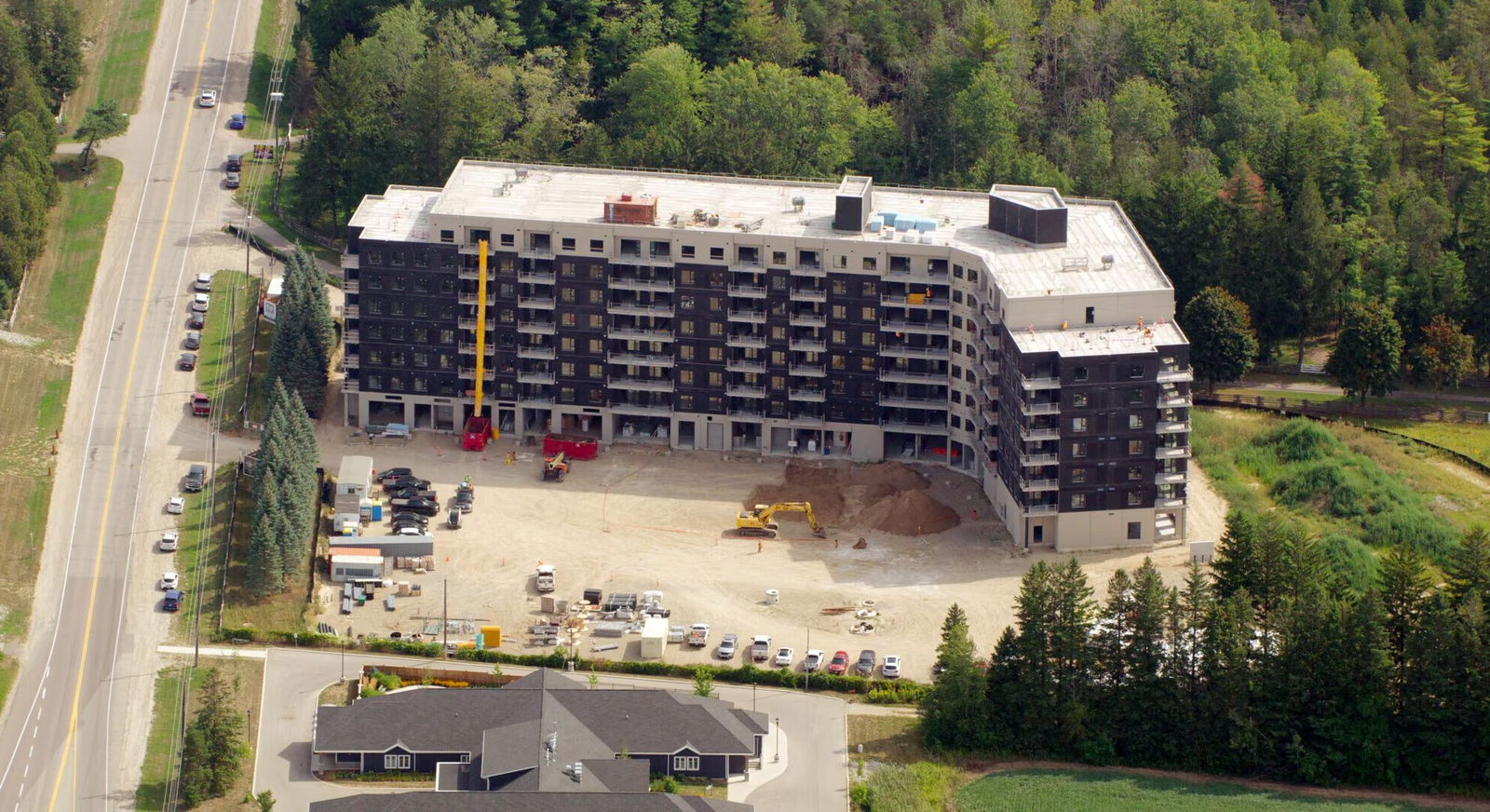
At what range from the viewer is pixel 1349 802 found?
199 meters

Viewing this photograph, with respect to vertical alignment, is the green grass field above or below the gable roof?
above

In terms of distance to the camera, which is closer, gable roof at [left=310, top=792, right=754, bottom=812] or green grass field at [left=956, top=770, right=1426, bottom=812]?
gable roof at [left=310, top=792, right=754, bottom=812]

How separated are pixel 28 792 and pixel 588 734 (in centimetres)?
3834

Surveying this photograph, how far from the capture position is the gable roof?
188 m

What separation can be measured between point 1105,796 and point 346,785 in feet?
169

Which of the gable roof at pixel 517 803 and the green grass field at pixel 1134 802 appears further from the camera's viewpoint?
the green grass field at pixel 1134 802

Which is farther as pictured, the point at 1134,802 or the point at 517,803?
the point at 1134,802

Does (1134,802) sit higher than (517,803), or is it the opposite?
(1134,802)

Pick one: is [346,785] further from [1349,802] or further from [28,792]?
[1349,802]

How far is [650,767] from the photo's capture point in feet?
655

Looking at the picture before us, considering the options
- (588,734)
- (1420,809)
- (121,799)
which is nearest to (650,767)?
(588,734)

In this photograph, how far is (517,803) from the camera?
7466 inches

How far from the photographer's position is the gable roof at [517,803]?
618 feet

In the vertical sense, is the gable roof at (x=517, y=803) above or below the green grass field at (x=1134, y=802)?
below
